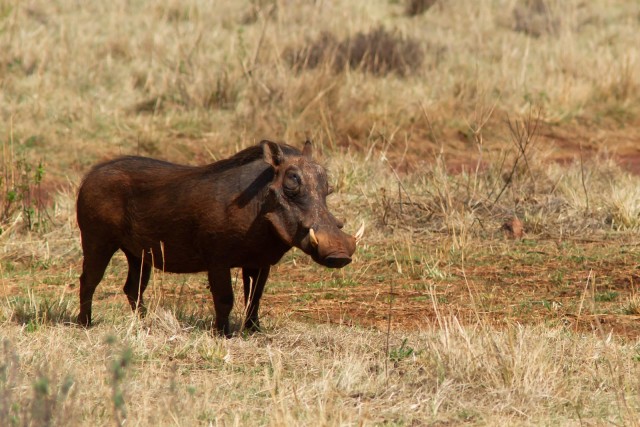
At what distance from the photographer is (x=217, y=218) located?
17.7 feet

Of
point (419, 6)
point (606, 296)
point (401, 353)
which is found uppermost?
point (401, 353)

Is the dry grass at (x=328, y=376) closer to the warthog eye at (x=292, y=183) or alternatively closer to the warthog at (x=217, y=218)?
the warthog at (x=217, y=218)

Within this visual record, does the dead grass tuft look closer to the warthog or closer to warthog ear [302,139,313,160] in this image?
warthog ear [302,139,313,160]

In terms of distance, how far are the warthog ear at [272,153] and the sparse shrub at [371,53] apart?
28.2ft

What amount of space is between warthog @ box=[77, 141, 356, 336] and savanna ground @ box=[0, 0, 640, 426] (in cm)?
29

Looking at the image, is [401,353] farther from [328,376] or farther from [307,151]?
[307,151]

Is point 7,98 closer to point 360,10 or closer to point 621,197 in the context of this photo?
point 621,197

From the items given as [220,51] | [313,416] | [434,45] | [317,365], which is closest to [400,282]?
[317,365]

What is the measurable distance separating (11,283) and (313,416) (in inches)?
146

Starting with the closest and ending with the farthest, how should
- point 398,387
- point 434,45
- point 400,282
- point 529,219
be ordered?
1. point 398,387
2. point 400,282
3. point 529,219
4. point 434,45

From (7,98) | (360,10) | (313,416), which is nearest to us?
(313,416)

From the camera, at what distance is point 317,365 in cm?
506

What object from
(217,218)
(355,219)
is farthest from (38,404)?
(355,219)

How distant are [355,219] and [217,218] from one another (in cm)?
335
